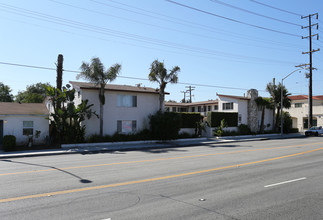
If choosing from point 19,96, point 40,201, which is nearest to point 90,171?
point 40,201

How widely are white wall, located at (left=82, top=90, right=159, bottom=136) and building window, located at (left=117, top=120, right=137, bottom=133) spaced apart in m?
0.35

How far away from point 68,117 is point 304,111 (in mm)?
48963

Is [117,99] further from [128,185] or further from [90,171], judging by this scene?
[128,185]

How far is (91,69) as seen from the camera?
22.5 metres

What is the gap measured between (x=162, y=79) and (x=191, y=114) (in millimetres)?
6613

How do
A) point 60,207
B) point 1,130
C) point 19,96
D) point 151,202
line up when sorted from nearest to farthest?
point 60,207
point 151,202
point 1,130
point 19,96

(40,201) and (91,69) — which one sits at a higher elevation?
(91,69)

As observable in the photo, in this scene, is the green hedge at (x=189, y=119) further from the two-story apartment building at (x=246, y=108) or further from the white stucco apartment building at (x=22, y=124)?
the white stucco apartment building at (x=22, y=124)

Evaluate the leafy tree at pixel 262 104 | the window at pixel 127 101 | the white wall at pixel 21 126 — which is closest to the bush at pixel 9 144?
the white wall at pixel 21 126

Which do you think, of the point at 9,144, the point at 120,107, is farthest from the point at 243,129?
the point at 9,144

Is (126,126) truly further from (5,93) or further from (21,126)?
(5,93)

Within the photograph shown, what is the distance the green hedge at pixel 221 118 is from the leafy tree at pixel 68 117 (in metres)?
A: 15.6

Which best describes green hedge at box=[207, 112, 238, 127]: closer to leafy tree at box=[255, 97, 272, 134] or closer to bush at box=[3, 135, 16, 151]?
leafy tree at box=[255, 97, 272, 134]

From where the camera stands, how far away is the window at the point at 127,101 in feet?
83.4
